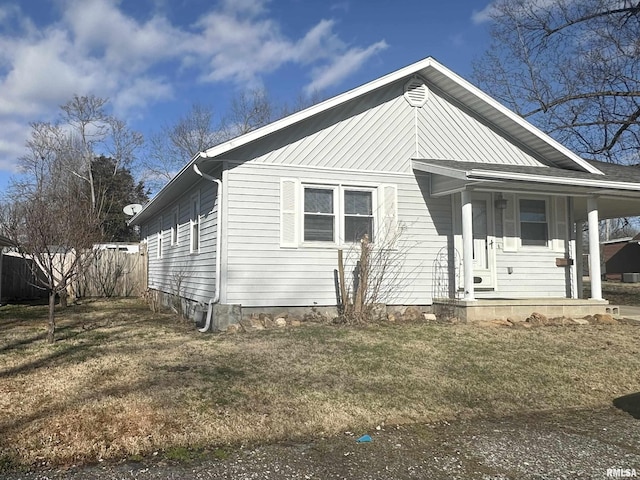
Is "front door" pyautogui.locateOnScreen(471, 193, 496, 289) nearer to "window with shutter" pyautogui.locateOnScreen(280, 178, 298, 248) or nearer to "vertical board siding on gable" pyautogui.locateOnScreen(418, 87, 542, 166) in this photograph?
"vertical board siding on gable" pyautogui.locateOnScreen(418, 87, 542, 166)

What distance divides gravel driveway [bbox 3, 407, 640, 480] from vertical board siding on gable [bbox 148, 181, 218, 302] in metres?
5.83

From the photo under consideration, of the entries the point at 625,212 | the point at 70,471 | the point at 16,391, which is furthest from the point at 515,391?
the point at 625,212

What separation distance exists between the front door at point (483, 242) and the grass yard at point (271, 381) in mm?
1826

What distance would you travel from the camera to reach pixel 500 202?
35.3ft

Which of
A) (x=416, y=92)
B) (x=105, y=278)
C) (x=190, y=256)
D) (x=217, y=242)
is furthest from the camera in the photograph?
(x=105, y=278)

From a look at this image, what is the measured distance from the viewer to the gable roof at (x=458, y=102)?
365 inches

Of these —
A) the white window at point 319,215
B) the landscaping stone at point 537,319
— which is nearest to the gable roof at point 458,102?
the white window at point 319,215

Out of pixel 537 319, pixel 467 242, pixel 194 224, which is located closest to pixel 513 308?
pixel 537 319

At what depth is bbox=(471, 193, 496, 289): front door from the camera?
10.6 metres

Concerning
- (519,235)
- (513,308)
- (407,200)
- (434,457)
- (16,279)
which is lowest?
(434,457)

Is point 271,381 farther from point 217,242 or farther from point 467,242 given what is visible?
point 467,242

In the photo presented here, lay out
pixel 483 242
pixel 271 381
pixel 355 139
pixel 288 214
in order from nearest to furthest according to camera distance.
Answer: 1. pixel 271 381
2. pixel 288 214
3. pixel 355 139
4. pixel 483 242

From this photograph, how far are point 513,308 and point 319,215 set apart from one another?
13.1 feet

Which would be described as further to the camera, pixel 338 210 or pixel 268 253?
pixel 338 210
